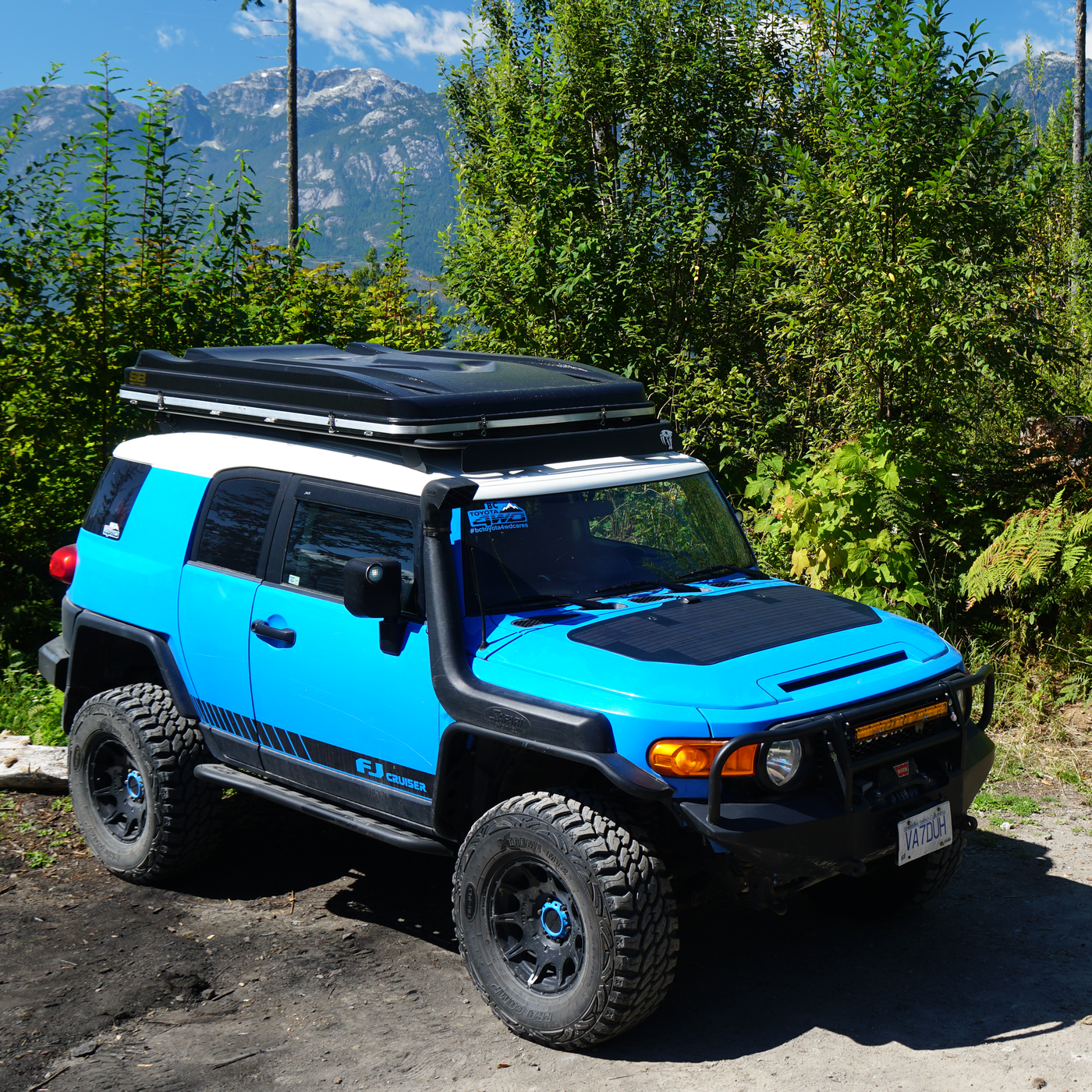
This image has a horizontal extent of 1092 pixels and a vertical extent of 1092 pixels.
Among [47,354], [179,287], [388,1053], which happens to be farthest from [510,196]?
[388,1053]

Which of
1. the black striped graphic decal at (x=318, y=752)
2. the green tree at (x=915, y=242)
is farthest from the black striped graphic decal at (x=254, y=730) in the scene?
the green tree at (x=915, y=242)

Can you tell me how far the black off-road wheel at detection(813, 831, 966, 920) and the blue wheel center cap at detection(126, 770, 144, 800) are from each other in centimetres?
327

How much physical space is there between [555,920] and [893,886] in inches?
67.6

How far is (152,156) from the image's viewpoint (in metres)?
8.62

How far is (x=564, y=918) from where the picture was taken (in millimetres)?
3951

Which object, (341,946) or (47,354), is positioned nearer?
(341,946)

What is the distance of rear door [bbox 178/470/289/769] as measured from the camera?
16.3 feet

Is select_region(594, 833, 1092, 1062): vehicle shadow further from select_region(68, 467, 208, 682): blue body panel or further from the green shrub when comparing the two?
select_region(68, 467, 208, 682): blue body panel

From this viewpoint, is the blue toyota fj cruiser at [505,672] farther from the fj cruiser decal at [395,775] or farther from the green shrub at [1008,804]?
the green shrub at [1008,804]

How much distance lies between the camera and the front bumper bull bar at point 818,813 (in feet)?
11.9

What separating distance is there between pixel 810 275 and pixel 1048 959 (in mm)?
5307

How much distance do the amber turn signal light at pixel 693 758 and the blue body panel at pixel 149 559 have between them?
8.49ft

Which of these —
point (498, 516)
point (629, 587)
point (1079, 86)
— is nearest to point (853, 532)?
point (629, 587)

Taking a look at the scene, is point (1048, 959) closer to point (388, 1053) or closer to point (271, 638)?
point (388, 1053)
